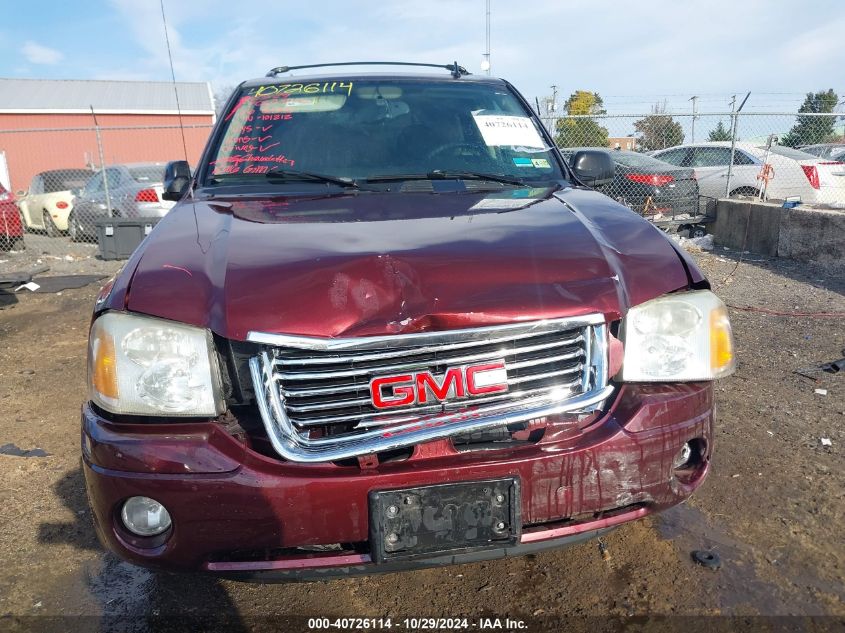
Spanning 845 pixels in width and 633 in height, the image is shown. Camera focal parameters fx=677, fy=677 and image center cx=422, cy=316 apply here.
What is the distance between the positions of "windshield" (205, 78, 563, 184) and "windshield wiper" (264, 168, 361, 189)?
13 mm

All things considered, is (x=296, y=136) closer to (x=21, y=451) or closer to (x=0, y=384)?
(x=21, y=451)

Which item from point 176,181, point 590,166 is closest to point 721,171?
point 590,166

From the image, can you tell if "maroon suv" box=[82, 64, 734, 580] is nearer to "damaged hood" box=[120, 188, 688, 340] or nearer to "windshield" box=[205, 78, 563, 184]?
"damaged hood" box=[120, 188, 688, 340]

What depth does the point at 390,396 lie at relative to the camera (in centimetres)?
179

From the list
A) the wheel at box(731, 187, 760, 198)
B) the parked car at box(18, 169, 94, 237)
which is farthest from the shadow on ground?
the parked car at box(18, 169, 94, 237)

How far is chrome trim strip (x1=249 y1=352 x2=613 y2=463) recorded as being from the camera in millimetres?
1765

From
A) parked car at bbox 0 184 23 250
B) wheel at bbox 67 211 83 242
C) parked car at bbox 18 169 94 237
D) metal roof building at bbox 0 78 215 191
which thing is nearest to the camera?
parked car at bbox 0 184 23 250

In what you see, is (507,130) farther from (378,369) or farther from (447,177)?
(378,369)

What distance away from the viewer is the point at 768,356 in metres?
4.66

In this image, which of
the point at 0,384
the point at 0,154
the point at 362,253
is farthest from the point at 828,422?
the point at 0,154

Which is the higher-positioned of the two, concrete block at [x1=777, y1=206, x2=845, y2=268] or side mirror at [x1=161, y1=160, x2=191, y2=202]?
side mirror at [x1=161, y1=160, x2=191, y2=202]

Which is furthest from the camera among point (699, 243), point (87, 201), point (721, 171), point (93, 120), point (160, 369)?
point (93, 120)

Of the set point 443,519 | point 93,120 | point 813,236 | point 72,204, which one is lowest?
point 813,236

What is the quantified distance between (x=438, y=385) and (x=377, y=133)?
1731 millimetres
